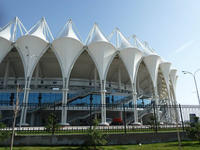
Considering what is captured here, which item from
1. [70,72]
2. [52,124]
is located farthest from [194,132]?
[70,72]

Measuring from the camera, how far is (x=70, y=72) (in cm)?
3603

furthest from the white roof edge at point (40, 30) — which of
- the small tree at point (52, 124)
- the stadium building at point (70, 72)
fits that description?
the small tree at point (52, 124)

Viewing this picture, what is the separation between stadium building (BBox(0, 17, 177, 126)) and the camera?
99.0 feet

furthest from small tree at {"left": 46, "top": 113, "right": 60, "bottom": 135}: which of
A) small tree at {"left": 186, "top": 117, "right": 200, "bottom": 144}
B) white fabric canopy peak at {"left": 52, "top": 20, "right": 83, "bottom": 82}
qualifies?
white fabric canopy peak at {"left": 52, "top": 20, "right": 83, "bottom": 82}

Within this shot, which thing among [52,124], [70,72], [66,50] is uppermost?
[66,50]

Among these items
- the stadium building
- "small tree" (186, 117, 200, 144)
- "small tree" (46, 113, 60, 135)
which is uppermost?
the stadium building

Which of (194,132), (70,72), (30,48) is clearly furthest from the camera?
(70,72)

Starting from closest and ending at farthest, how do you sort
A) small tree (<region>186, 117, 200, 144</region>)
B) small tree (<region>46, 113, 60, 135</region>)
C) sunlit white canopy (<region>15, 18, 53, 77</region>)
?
1. small tree (<region>46, 113, 60, 135</region>)
2. small tree (<region>186, 117, 200, 144</region>)
3. sunlit white canopy (<region>15, 18, 53, 77</region>)

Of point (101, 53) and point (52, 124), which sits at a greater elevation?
point (101, 53)

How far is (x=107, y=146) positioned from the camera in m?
10.6

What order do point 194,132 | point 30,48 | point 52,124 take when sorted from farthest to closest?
point 30,48 < point 194,132 < point 52,124

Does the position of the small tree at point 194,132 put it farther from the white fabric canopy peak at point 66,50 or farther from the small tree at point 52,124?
the white fabric canopy peak at point 66,50

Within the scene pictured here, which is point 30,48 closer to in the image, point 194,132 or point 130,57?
point 130,57

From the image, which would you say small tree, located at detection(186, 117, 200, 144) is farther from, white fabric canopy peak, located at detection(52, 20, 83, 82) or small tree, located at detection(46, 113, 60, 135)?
white fabric canopy peak, located at detection(52, 20, 83, 82)
